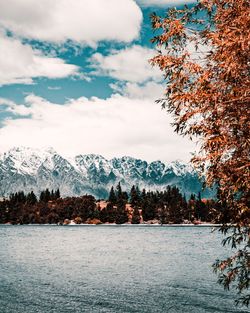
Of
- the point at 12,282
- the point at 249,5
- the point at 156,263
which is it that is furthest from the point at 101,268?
the point at 249,5

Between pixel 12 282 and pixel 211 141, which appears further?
pixel 12 282

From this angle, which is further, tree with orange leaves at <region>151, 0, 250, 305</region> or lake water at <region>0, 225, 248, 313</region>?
lake water at <region>0, 225, 248, 313</region>

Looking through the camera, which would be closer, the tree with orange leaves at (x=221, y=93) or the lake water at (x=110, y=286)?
the tree with orange leaves at (x=221, y=93)

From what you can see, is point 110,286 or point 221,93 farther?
point 110,286

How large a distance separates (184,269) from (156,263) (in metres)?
7.84

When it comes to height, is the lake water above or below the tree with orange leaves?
below

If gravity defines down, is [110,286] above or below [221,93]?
below

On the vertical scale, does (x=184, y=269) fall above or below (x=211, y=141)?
below

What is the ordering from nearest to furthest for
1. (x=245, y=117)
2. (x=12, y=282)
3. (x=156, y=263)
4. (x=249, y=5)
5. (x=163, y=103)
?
(x=245, y=117), (x=249, y=5), (x=163, y=103), (x=12, y=282), (x=156, y=263)

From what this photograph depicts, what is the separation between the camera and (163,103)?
18766 millimetres

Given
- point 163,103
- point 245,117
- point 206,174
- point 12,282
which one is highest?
point 163,103

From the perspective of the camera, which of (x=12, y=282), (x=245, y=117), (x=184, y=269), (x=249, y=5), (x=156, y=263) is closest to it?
(x=245, y=117)

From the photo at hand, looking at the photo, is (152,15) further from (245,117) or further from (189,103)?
(245,117)

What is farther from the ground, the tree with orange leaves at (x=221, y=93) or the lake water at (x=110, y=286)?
the tree with orange leaves at (x=221, y=93)
